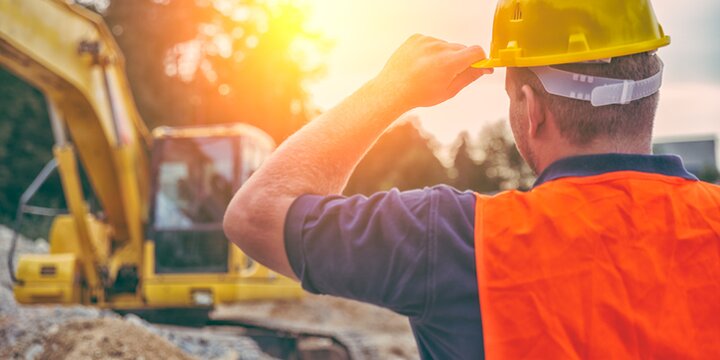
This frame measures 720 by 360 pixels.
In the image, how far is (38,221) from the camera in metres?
22.2

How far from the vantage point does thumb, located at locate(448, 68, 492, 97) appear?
174cm

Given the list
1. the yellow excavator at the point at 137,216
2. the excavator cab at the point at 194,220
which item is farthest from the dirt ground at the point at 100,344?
the excavator cab at the point at 194,220

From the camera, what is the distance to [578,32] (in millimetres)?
1550

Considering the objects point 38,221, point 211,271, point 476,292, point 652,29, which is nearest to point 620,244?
point 476,292

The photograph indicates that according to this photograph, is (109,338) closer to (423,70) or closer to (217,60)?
(423,70)

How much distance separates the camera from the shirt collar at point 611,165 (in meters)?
1.53

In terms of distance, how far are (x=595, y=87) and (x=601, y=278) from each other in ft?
1.13

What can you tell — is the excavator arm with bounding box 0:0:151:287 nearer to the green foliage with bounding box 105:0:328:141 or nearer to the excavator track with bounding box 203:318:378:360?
the excavator track with bounding box 203:318:378:360

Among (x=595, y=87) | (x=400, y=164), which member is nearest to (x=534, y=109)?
(x=595, y=87)

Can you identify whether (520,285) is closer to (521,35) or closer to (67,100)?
(521,35)

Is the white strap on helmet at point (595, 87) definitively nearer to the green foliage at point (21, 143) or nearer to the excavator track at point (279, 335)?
the excavator track at point (279, 335)

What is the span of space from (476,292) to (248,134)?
8.39 m

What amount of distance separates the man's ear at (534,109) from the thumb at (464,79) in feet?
0.63

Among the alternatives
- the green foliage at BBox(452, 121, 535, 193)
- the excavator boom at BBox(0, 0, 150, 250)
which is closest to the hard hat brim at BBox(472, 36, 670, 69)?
the excavator boom at BBox(0, 0, 150, 250)
